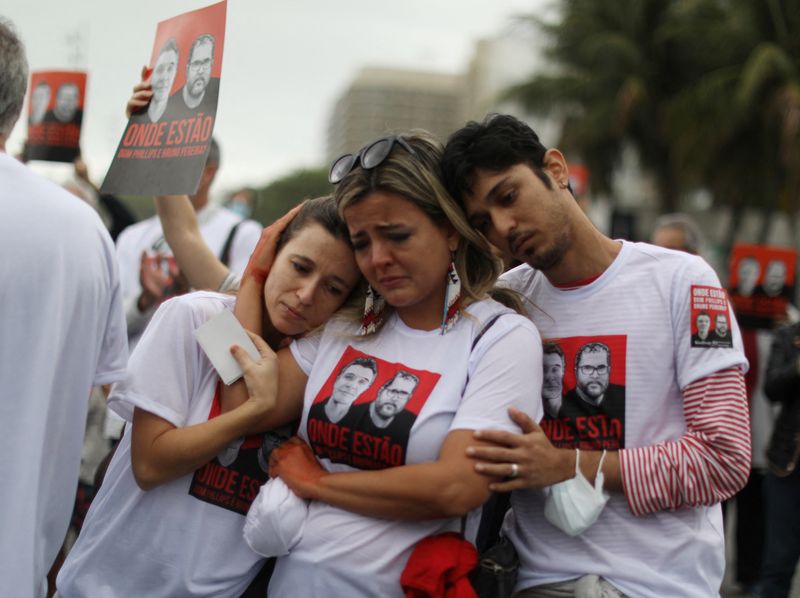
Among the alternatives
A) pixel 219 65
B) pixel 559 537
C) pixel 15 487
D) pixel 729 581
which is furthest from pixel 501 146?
pixel 729 581

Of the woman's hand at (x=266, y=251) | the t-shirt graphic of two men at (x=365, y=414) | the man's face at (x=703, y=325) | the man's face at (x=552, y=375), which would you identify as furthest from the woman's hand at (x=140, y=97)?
the man's face at (x=703, y=325)

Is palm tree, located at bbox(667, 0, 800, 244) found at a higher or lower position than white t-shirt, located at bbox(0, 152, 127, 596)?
higher

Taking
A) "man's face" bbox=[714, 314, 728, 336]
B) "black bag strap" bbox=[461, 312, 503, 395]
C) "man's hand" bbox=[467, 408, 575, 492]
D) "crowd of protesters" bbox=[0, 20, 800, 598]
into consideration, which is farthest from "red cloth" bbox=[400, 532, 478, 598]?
"man's face" bbox=[714, 314, 728, 336]

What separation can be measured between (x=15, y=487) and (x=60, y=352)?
0.32m

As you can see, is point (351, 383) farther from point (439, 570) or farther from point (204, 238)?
point (204, 238)

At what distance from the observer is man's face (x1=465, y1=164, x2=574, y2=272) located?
8.36 feet

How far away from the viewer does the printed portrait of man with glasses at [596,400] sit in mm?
2459

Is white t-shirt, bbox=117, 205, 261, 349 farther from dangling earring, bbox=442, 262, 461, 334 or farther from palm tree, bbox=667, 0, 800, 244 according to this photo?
palm tree, bbox=667, 0, 800, 244

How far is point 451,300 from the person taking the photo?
2531mm

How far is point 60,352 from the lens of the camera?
217 centimetres

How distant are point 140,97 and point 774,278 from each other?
474 cm

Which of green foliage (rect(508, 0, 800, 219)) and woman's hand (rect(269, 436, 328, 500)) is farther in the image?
green foliage (rect(508, 0, 800, 219))

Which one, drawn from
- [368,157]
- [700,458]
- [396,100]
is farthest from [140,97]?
[396,100]

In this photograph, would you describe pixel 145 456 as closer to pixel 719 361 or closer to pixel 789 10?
pixel 719 361
